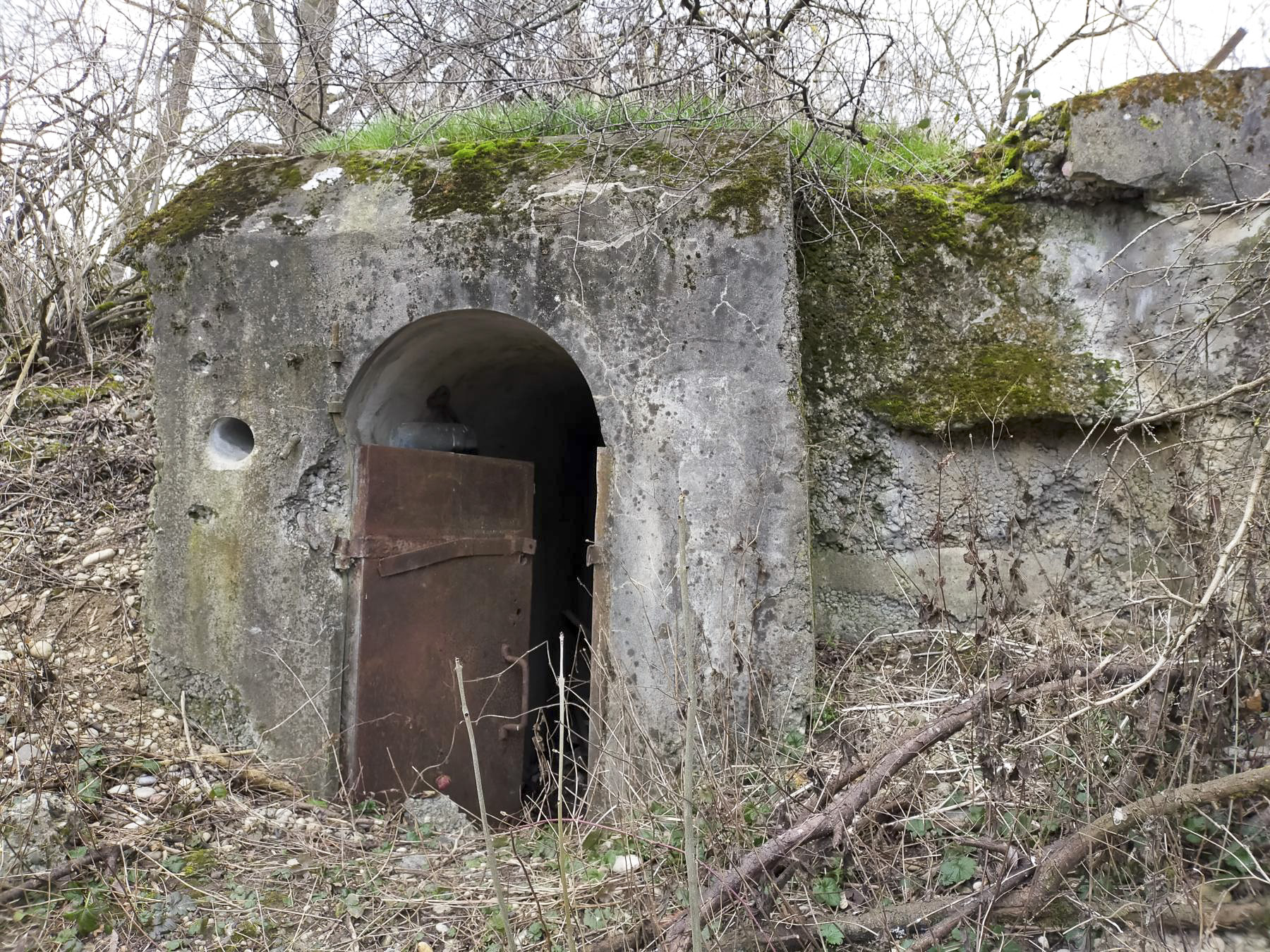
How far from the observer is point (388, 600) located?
12.8 ft

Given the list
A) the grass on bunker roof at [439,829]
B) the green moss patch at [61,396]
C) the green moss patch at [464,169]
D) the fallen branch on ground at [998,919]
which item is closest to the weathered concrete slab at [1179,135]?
the grass on bunker roof at [439,829]

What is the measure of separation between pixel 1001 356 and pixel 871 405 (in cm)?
57

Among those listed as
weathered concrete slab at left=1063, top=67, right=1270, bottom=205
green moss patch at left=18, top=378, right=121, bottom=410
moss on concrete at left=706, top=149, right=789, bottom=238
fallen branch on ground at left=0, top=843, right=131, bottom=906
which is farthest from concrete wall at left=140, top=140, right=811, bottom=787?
green moss patch at left=18, top=378, right=121, bottom=410

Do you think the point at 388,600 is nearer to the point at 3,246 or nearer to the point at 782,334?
the point at 782,334

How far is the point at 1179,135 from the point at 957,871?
303cm

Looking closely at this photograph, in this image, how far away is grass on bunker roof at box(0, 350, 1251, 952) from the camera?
2523mm

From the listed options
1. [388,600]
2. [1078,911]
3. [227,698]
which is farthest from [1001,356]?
[227,698]

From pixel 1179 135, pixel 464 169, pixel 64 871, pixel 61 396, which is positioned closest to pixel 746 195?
pixel 464 169

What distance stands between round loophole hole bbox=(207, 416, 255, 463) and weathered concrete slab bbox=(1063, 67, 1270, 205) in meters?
3.69

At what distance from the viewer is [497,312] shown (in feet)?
12.2

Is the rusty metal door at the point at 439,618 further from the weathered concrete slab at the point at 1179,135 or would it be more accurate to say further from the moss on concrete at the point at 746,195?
the weathered concrete slab at the point at 1179,135

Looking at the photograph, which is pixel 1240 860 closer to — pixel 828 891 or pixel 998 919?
pixel 998 919

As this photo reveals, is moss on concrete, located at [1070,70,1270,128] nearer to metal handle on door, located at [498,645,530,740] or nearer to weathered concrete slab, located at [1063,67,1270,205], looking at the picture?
weathered concrete slab, located at [1063,67,1270,205]

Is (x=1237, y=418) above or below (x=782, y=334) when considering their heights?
below
